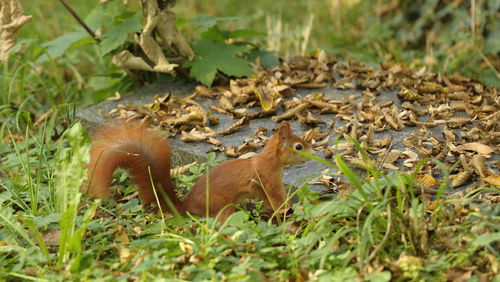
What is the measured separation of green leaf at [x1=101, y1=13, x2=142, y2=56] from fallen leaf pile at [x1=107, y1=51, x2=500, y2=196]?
1.21ft

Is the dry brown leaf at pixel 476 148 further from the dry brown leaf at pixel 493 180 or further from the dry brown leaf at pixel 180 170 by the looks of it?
the dry brown leaf at pixel 180 170

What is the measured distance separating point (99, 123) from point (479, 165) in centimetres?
210

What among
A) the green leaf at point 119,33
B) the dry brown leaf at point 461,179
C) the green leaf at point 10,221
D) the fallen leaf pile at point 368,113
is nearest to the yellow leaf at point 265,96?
the fallen leaf pile at point 368,113

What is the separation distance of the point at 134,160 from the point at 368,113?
1381 millimetres

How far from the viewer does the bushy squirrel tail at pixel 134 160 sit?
2.36m

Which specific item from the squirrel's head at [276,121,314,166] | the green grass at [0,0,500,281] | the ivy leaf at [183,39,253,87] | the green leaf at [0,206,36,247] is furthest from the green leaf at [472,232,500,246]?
the ivy leaf at [183,39,253,87]

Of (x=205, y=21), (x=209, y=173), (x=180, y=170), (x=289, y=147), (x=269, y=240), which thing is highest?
(x=205, y=21)

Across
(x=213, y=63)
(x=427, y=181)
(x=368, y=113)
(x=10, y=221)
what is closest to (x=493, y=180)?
(x=427, y=181)

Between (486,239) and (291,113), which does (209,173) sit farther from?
(486,239)

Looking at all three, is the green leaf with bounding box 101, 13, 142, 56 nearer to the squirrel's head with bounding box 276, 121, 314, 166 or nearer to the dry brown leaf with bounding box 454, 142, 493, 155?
the squirrel's head with bounding box 276, 121, 314, 166

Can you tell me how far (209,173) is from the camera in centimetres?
243

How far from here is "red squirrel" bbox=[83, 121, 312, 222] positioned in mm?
2355

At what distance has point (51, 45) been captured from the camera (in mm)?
3662

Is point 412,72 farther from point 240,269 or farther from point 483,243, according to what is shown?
point 240,269
